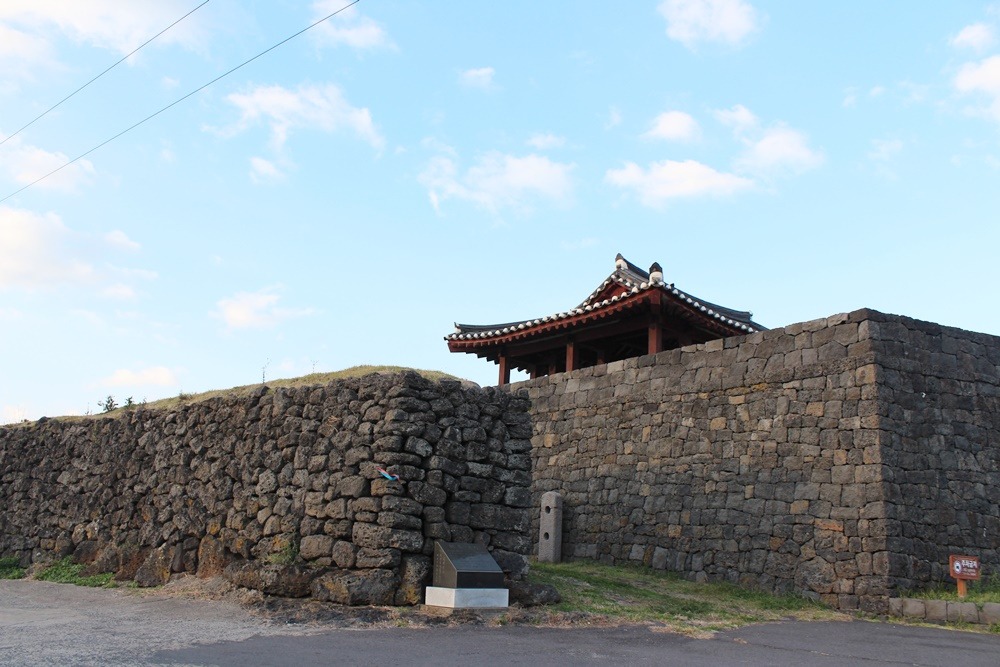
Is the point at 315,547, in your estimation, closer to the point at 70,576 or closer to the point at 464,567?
the point at 464,567

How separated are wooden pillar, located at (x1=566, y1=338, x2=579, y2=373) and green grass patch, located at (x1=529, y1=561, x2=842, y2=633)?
6.07 m

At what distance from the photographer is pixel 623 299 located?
1602cm

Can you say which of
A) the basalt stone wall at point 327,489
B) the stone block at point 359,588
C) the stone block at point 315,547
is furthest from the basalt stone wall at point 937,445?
the stone block at point 315,547

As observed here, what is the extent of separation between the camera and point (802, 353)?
38.3 ft

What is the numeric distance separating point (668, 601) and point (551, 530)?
4.67 m

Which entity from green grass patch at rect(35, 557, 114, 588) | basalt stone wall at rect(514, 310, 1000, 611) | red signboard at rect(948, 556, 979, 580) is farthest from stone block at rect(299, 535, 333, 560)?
red signboard at rect(948, 556, 979, 580)

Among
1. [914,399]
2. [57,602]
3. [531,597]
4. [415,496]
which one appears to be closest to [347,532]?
[415,496]

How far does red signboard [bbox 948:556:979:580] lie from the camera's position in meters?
9.70

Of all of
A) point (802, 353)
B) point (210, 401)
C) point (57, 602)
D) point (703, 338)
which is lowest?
point (57, 602)

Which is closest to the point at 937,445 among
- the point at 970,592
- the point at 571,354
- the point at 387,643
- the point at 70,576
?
the point at 970,592

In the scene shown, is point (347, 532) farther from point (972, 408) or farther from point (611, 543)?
point (972, 408)

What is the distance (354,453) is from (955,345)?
8514mm

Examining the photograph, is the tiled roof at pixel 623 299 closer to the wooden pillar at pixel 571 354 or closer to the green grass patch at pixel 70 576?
the wooden pillar at pixel 571 354

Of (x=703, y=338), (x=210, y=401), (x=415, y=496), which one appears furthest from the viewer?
(x=703, y=338)
